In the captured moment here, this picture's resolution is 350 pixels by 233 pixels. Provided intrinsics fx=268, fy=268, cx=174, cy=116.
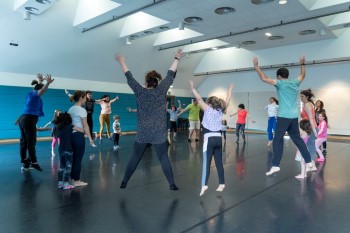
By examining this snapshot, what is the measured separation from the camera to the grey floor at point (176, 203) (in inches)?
90.7

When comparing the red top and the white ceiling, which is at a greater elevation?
the white ceiling

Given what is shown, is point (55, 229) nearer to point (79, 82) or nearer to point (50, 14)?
point (50, 14)

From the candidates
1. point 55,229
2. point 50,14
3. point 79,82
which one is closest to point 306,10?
point 50,14

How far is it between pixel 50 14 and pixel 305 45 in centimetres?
1002

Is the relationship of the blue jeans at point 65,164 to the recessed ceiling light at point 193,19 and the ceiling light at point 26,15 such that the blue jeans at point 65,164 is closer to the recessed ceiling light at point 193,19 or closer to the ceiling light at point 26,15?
the ceiling light at point 26,15

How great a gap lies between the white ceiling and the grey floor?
14.9ft

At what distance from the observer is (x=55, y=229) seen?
7.27ft

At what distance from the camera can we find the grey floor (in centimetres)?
230

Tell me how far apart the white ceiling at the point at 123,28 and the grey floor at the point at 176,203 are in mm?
4527

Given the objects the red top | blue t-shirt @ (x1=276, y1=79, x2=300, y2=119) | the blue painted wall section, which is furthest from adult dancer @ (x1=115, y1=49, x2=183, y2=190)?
the blue painted wall section

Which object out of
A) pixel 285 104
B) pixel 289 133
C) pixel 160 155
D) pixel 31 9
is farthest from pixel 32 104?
pixel 31 9

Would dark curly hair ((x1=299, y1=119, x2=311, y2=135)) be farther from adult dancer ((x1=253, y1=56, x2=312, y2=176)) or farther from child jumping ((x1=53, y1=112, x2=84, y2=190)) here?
child jumping ((x1=53, y1=112, x2=84, y2=190))

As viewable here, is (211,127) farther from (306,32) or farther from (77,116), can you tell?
(306,32)

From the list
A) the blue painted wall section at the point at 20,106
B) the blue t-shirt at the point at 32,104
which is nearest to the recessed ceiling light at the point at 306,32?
the blue painted wall section at the point at 20,106
